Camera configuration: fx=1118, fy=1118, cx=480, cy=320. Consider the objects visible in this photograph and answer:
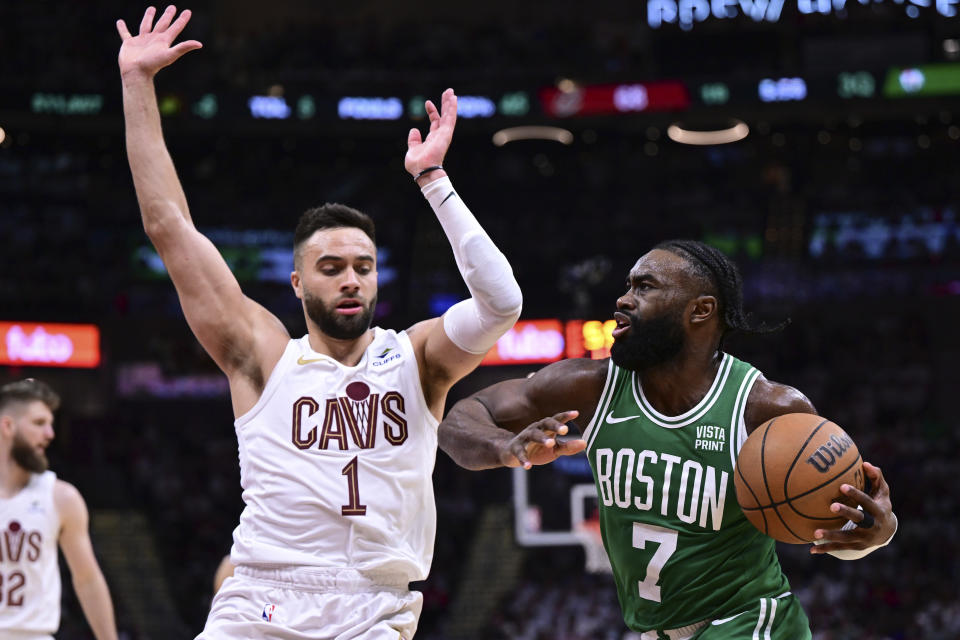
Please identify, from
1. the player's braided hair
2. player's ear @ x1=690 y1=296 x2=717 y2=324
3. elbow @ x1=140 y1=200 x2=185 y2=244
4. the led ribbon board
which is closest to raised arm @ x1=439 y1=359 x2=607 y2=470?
player's ear @ x1=690 y1=296 x2=717 y2=324

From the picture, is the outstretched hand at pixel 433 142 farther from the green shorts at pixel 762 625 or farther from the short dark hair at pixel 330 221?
the green shorts at pixel 762 625

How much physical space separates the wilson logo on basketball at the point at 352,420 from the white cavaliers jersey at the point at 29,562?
3.02 meters

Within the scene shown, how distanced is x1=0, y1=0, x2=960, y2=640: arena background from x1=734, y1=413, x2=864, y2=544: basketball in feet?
44.0

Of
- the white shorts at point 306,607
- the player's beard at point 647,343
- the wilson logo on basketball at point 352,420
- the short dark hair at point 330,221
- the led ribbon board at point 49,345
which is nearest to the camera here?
the white shorts at point 306,607

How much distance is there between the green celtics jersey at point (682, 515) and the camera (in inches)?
150

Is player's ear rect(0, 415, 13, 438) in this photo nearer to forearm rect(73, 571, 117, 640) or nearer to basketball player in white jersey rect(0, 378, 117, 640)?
basketball player in white jersey rect(0, 378, 117, 640)

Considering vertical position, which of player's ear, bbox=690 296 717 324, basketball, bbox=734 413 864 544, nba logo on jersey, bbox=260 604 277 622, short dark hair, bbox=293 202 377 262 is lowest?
nba logo on jersey, bbox=260 604 277 622

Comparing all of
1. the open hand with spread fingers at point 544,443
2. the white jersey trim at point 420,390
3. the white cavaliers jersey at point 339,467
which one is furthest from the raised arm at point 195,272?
the open hand with spread fingers at point 544,443

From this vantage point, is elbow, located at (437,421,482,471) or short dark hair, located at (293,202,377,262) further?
short dark hair, located at (293,202,377,262)

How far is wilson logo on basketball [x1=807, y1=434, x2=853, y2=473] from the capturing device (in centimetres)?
361

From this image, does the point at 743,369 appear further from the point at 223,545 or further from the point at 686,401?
the point at 223,545

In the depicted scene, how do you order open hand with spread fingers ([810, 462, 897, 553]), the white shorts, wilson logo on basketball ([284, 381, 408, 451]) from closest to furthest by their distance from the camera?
open hand with spread fingers ([810, 462, 897, 553])
the white shorts
wilson logo on basketball ([284, 381, 408, 451])

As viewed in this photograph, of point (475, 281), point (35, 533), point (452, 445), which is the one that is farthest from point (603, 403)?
point (35, 533)

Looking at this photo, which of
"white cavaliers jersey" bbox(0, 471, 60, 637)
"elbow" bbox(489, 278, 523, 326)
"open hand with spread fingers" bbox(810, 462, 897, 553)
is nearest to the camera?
"open hand with spread fingers" bbox(810, 462, 897, 553)
